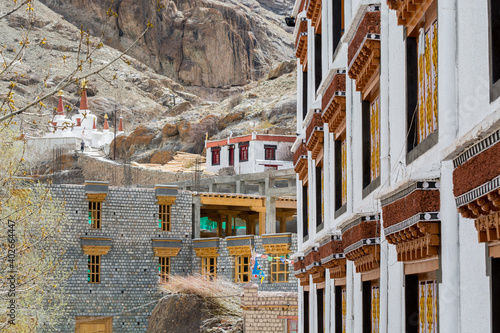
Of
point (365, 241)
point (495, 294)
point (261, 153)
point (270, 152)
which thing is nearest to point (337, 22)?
point (365, 241)

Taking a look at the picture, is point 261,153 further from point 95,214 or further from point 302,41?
point 302,41

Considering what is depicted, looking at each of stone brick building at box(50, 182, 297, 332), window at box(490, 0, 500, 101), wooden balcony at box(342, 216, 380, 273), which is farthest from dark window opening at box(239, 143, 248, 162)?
window at box(490, 0, 500, 101)

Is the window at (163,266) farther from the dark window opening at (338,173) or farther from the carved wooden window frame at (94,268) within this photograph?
the dark window opening at (338,173)

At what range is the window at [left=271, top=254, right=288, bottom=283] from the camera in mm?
39594

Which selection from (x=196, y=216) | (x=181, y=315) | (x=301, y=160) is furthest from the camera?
(x=196, y=216)

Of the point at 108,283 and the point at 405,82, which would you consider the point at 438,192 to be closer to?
the point at 405,82

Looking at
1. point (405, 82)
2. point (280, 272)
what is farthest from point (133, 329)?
point (405, 82)

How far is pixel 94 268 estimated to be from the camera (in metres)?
41.9

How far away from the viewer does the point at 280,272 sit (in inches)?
1564

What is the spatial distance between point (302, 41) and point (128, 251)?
2344 cm

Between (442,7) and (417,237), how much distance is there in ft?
7.38

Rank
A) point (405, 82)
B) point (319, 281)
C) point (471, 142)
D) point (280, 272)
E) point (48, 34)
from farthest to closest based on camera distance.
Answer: point (48, 34), point (280, 272), point (319, 281), point (405, 82), point (471, 142)

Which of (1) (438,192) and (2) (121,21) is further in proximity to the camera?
(2) (121,21)

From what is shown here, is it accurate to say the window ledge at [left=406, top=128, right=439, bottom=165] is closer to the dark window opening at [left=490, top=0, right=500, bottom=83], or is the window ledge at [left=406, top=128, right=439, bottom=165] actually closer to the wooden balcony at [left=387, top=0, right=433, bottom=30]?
the wooden balcony at [left=387, top=0, right=433, bottom=30]
